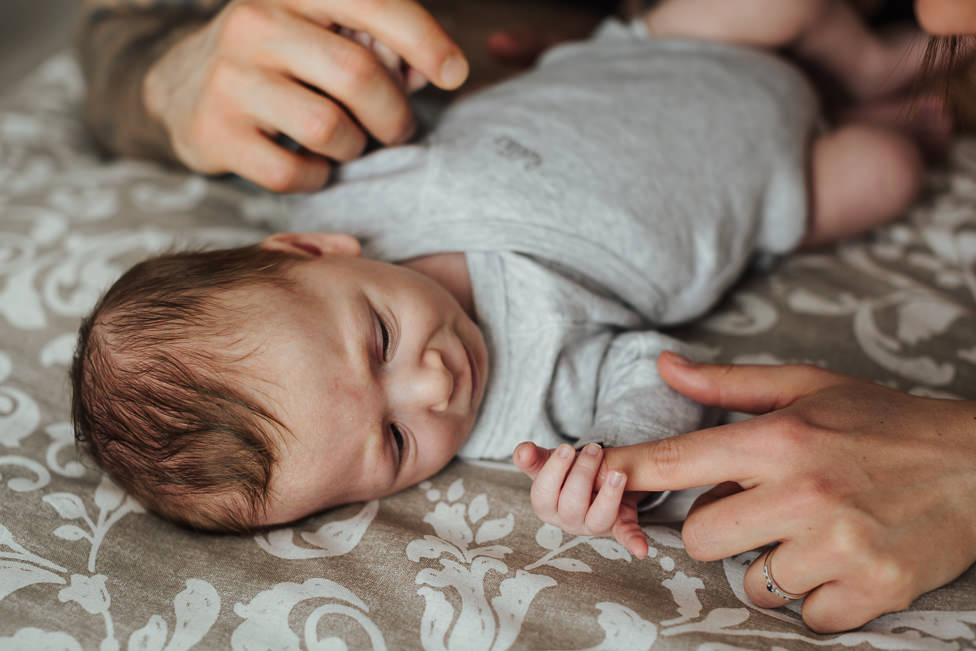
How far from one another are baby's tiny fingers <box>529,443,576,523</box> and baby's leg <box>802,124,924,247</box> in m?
0.71

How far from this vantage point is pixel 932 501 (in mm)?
624

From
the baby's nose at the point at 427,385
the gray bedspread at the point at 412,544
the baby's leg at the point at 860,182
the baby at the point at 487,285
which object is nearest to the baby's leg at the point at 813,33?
the baby at the point at 487,285

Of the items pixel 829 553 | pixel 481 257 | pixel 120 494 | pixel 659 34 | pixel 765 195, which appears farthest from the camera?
pixel 659 34

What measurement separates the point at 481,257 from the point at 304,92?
30 centimetres

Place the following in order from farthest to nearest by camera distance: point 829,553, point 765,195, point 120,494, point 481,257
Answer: point 765,195
point 481,257
point 120,494
point 829,553

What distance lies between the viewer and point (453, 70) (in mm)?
831

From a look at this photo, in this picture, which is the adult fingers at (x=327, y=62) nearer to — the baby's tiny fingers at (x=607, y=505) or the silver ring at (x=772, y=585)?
the baby's tiny fingers at (x=607, y=505)

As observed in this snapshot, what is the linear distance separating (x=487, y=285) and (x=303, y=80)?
1.10ft

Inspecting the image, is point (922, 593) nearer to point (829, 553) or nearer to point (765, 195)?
point (829, 553)

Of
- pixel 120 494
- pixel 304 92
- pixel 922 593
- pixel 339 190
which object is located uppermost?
pixel 304 92

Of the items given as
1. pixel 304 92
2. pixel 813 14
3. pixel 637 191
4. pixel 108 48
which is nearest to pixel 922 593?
pixel 637 191

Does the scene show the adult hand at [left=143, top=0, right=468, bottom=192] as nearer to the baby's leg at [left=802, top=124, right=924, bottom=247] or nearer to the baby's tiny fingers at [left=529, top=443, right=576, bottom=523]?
the baby's tiny fingers at [left=529, top=443, right=576, bottom=523]

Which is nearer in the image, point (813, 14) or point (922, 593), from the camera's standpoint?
point (922, 593)

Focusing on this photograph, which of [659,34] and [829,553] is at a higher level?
[659,34]
